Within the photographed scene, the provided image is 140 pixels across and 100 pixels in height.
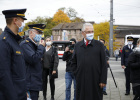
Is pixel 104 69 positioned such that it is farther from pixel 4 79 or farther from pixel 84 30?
pixel 4 79

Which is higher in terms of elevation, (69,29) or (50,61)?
(69,29)

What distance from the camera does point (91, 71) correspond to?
4.49m

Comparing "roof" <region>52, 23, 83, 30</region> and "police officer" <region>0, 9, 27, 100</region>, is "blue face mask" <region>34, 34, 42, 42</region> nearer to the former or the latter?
"police officer" <region>0, 9, 27, 100</region>

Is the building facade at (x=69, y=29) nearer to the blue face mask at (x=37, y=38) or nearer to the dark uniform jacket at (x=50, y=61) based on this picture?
the dark uniform jacket at (x=50, y=61)

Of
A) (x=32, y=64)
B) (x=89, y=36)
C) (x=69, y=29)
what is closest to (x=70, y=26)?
(x=69, y=29)

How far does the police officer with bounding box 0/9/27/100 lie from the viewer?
8.53 feet

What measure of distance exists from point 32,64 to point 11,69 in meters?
1.45

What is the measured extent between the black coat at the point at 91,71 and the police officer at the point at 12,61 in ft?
5.85

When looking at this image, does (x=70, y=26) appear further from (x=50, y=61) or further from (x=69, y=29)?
(x=50, y=61)

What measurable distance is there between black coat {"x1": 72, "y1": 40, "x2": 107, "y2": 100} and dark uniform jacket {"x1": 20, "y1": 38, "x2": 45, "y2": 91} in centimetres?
90

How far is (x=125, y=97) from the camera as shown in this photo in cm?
796

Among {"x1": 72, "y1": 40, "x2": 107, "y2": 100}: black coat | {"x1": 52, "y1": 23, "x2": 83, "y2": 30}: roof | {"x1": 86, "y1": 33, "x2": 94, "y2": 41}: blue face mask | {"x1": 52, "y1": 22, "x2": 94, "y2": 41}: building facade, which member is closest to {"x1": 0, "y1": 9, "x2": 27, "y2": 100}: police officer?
{"x1": 72, "y1": 40, "x2": 107, "y2": 100}: black coat

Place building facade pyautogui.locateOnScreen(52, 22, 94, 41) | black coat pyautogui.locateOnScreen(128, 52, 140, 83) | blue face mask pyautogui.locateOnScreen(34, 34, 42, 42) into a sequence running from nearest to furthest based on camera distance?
1. blue face mask pyautogui.locateOnScreen(34, 34, 42, 42)
2. black coat pyautogui.locateOnScreen(128, 52, 140, 83)
3. building facade pyautogui.locateOnScreen(52, 22, 94, 41)

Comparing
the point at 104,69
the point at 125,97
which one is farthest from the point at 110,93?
the point at 104,69
